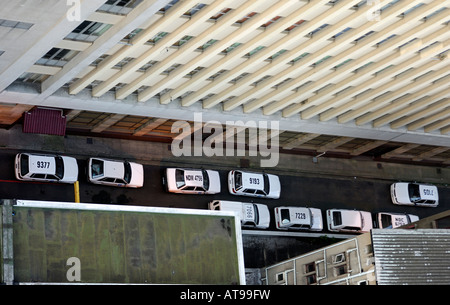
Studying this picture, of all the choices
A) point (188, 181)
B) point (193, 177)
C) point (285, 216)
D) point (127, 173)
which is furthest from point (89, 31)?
point (285, 216)

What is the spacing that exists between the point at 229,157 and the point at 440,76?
54.6 ft

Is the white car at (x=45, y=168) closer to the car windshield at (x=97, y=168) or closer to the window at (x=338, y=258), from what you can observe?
the car windshield at (x=97, y=168)

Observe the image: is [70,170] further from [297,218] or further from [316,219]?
[316,219]

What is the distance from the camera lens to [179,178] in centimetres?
5162

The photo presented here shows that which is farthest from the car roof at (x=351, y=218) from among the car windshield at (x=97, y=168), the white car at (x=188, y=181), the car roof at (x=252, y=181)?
the car windshield at (x=97, y=168)

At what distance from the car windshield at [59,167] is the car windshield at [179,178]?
7.38 m

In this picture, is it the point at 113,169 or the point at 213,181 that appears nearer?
the point at 113,169

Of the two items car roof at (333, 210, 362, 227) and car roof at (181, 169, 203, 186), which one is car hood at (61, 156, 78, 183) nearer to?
car roof at (181, 169, 203, 186)

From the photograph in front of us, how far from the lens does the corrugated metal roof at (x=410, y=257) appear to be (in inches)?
1505

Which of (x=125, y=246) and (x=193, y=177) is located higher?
(x=193, y=177)

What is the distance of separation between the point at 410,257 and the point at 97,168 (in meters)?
19.9

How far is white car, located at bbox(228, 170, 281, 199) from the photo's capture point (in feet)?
176

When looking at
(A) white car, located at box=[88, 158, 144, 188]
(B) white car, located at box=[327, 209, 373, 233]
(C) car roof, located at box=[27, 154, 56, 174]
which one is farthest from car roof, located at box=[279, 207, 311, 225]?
(C) car roof, located at box=[27, 154, 56, 174]

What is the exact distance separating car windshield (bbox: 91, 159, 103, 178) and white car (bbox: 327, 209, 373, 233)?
16.2m
